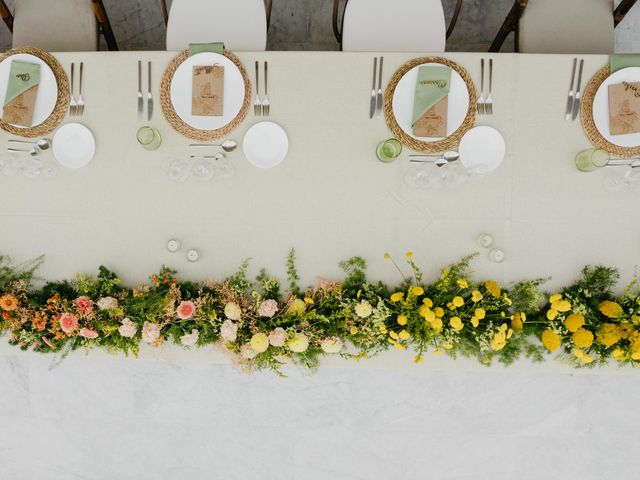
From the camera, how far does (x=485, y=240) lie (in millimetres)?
1758

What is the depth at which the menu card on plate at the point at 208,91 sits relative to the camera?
177cm

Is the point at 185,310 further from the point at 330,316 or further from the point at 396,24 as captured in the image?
the point at 396,24

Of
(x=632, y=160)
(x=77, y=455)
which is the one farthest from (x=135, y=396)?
(x=632, y=160)

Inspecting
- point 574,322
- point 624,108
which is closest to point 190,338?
point 574,322

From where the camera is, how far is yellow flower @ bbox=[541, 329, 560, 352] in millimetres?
1612

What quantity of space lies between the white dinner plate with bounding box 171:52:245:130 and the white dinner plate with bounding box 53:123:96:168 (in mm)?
381

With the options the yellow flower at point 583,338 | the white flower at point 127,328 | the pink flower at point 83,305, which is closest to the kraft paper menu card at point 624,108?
the yellow flower at point 583,338

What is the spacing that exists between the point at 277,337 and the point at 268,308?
4.4 inches

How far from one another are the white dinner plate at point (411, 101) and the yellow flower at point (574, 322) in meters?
0.80

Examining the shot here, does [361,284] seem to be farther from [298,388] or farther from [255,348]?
[298,388]

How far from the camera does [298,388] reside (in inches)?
99.5

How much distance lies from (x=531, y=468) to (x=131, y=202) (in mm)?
2453

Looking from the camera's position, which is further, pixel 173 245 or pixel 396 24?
pixel 396 24

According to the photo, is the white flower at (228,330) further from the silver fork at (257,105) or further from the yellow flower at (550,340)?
the yellow flower at (550,340)
